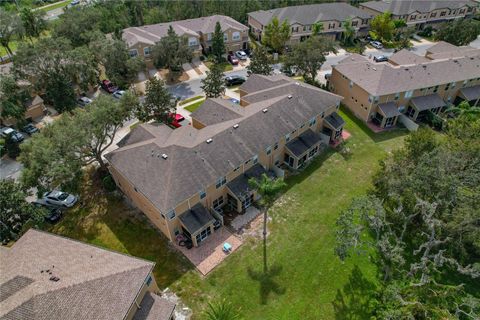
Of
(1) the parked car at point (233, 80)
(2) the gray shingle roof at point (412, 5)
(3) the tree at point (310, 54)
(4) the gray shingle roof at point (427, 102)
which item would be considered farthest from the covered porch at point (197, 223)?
(2) the gray shingle roof at point (412, 5)

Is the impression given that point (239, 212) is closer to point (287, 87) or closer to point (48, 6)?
point (287, 87)

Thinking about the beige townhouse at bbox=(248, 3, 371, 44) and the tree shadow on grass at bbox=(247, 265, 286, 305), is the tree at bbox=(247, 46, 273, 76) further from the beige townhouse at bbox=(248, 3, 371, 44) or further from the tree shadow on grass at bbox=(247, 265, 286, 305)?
the tree shadow on grass at bbox=(247, 265, 286, 305)

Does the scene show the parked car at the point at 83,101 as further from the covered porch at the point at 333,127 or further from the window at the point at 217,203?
the covered porch at the point at 333,127

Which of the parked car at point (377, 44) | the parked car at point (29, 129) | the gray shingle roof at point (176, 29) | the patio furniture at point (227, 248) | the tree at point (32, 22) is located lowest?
the patio furniture at point (227, 248)

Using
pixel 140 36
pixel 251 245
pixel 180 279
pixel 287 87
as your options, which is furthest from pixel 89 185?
pixel 140 36

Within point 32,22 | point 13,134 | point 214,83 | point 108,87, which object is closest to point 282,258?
point 214,83

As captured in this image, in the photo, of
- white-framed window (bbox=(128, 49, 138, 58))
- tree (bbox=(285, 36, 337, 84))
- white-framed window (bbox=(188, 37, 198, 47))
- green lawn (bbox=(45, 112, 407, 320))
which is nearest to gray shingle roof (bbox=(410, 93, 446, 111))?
tree (bbox=(285, 36, 337, 84))
